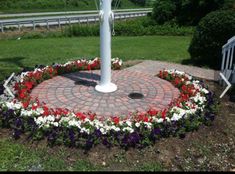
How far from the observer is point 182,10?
66.8ft

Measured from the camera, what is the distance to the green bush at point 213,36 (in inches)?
340

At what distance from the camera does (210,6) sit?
18.6m

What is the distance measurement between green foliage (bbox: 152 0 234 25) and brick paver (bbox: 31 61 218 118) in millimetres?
11876

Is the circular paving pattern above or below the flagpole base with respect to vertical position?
below

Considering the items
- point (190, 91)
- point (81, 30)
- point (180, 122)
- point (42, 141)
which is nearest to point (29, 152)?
point (42, 141)

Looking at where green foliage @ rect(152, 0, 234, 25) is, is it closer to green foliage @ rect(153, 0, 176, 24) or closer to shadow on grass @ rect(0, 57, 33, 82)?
green foliage @ rect(153, 0, 176, 24)

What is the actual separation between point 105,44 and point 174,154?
2694mm

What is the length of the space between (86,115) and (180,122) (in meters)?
1.52

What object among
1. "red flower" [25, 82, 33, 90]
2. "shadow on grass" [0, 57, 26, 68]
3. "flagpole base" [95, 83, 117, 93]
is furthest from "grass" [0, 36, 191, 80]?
"flagpole base" [95, 83, 117, 93]

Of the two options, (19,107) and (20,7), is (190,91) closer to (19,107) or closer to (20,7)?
(19,107)

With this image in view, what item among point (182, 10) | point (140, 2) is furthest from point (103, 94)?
point (140, 2)

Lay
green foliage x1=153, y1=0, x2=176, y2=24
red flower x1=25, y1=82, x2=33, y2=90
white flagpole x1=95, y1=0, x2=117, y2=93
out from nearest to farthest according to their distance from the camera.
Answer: white flagpole x1=95, y1=0, x2=117, y2=93 < red flower x1=25, y1=82, x2=33, y2=90 < green foliage x1=153, y1=0, x2=176, y2=24

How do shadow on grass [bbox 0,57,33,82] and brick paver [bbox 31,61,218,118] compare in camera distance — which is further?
shadow on grass [bbox 0,57,33,82]

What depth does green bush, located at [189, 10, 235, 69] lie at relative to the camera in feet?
28.3
